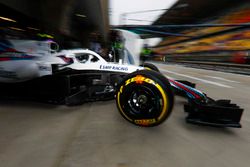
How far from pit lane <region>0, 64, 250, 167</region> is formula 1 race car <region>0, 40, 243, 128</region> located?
0.56 feet

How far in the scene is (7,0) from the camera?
188 inches

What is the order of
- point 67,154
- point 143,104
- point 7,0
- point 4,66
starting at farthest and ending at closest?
point 7,0 → point 4,66 → point 143,104 → point 67,154

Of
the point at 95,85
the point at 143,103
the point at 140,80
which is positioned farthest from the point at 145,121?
the point at 95,85

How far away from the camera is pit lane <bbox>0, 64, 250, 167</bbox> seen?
147 cm

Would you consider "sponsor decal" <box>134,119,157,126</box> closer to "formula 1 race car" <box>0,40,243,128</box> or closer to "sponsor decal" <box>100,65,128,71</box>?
"formula 1 race car" <box>0,40,243,128</box>

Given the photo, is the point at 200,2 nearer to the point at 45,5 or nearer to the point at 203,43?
the point at 203,43

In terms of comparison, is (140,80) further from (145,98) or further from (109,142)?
(109,142)

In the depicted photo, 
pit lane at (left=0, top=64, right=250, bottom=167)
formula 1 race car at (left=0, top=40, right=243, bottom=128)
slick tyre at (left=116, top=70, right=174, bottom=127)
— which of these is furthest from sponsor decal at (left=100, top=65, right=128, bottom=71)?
slick tyre at (left=116, top=70, right=174, bottom=127)

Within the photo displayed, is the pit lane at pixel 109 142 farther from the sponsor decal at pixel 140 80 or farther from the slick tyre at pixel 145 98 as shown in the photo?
the sponsor decal at pixel 140 80

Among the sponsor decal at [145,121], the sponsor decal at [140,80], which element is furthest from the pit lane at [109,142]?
the sponsor decal at [140,80]

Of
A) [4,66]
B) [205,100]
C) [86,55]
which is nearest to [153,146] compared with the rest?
[205,100]

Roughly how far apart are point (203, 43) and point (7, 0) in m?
25.4

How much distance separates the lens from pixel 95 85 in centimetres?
308

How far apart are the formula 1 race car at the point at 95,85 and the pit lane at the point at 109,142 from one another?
17cm
